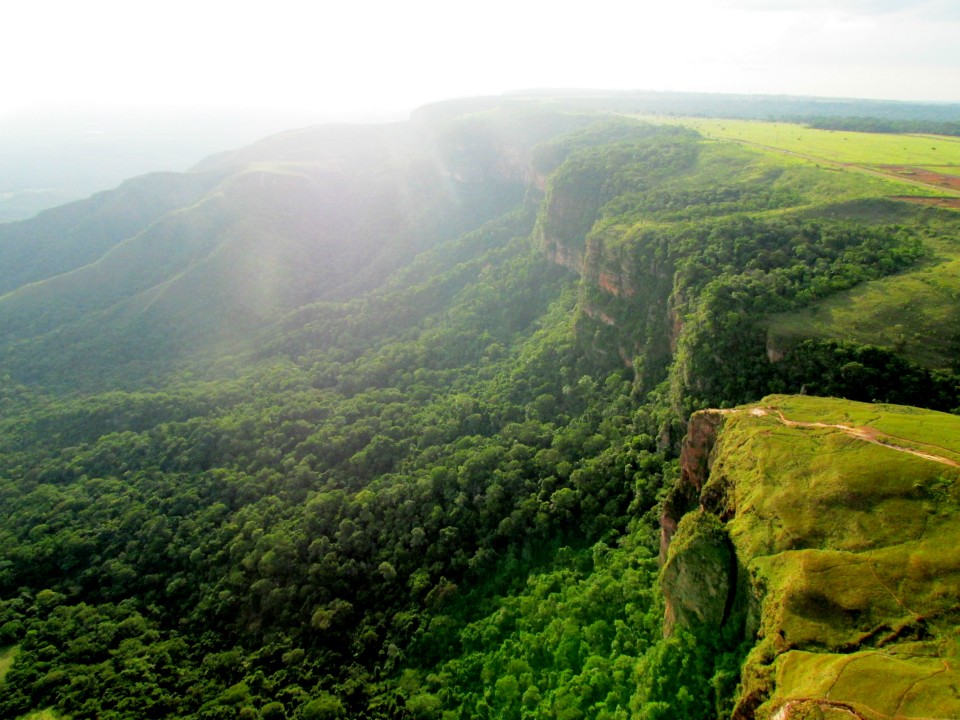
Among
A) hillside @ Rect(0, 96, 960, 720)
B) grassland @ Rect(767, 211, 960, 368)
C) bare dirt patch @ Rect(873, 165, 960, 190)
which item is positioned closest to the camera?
hillside @ Rect(0, 96, 960, 720)

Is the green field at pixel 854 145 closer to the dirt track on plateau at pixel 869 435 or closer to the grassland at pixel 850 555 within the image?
the dirt track on plateau at pixel 869 435

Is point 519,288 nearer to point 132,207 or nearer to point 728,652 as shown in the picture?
point 728,652

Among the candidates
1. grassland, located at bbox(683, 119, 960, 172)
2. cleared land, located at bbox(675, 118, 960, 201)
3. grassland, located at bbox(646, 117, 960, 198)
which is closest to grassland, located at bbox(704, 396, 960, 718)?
cleared land, located at bbox(675, 118, 960, 201)

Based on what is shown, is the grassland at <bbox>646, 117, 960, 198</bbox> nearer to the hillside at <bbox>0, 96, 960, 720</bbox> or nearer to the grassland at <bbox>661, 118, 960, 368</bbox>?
the grassland at <bbox>661, 118, 960, 368</bbox>

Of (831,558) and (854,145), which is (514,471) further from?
(854,145)

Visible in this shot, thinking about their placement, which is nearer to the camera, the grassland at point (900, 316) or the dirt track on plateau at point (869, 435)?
the dirt track on plateau at point (869, 435)

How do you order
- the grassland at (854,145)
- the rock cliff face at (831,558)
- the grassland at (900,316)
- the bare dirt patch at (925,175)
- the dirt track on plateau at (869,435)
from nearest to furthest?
the rock cliff face at (831,558)
the dirt track on plateau at (869,435)
the grassland at (900,316)
the bare dirt patch at (925,175)
the grassland at (854,145)

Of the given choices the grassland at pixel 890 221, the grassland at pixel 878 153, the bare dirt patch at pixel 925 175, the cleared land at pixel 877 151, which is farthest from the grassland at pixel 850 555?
the bare dirt patch at pixel 925 175
